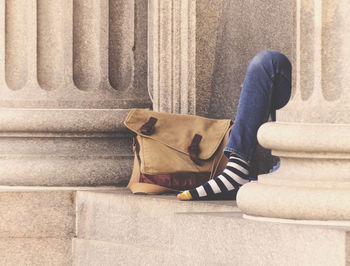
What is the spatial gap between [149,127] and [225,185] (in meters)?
1.07

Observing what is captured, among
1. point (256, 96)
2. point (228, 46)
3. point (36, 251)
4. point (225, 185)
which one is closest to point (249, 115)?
Result: point (256, 96)

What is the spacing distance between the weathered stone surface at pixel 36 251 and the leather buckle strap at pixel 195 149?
55.4 inches

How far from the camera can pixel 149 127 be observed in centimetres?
707

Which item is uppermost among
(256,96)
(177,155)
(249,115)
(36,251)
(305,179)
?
(256,96)

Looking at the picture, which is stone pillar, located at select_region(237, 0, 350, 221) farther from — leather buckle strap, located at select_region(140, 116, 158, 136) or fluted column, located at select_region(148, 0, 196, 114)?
fluted column, located at select_region(148, 0, 196, 114)

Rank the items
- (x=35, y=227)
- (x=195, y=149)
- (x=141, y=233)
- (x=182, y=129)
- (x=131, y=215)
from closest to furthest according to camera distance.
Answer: (x=141, y=233) < (x=131, y=215) < (x=195, y=149) < (x=182, y=129) < (x=35, y=227)

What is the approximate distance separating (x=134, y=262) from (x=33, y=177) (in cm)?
169

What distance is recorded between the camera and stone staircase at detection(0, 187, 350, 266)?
14.5ft

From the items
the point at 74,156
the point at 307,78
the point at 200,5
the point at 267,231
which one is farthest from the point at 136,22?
the point at 267,231

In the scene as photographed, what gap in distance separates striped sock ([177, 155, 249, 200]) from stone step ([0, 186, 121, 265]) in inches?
60.3

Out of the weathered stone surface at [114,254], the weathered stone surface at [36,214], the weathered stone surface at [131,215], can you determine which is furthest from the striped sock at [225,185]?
the weathered stone surface at [36,214]

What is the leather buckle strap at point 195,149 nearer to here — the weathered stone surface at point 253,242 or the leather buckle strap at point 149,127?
the leather buckle strap at point 149,127

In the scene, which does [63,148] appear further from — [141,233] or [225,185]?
[225,185]

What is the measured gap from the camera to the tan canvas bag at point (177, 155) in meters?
6.93
